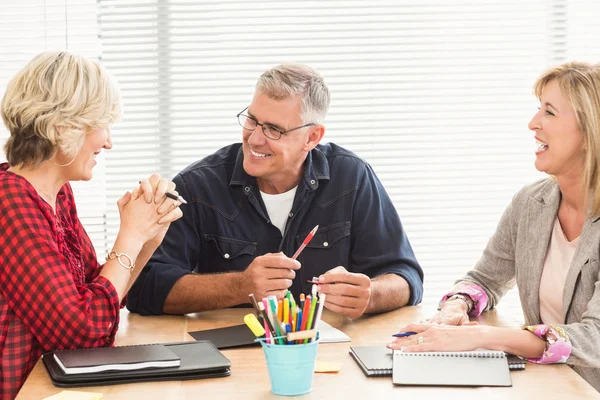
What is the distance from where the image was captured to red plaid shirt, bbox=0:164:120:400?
5.62 feet

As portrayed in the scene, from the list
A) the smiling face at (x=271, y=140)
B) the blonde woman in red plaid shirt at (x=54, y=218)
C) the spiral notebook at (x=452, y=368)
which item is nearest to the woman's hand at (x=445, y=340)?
the spiral notebook at (x=452, y=368)

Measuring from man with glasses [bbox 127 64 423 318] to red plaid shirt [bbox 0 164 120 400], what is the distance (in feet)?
1.77

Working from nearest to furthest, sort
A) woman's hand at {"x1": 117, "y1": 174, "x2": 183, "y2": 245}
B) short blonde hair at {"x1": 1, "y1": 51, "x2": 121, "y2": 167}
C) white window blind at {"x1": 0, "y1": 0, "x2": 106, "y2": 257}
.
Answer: short blonde hair at {"x1": 1, "y1": 51, "x2": 121, "y2": 167}, woman's hand at {"x1": 117, "y1": 174, "x2": 183, "y2": 245}, white window blind at {"x1": 0, "y1": 0, "x2": 106, "y2": 257}

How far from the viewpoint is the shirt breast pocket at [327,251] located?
2.46 metres

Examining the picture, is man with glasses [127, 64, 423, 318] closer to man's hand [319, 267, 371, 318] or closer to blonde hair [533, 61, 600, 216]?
man's hand [319, 267, 371, 318]

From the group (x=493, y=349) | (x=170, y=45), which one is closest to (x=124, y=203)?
(x=493, y=349)

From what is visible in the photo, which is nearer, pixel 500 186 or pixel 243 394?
pixel 243 394

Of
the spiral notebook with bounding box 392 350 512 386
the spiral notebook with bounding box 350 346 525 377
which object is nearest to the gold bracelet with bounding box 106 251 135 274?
the spiral notebook with bounding box 350 346 525 377

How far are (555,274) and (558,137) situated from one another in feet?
1.27

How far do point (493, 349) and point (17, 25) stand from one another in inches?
97.7

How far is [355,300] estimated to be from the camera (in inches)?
81.2

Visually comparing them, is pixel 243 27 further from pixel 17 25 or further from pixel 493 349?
pixel 493 349

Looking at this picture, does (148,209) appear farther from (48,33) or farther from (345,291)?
(48,33)

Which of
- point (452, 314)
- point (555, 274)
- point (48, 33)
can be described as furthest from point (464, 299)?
point (48, 33)
